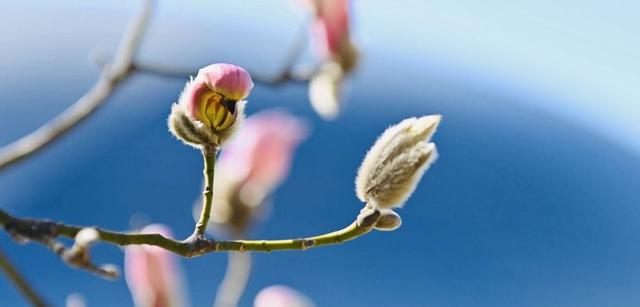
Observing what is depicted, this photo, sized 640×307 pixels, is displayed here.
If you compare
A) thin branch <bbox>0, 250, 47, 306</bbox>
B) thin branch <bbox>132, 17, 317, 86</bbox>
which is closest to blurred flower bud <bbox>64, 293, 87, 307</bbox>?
thin branch <bbox>0, 250, 47, 306</bbox>

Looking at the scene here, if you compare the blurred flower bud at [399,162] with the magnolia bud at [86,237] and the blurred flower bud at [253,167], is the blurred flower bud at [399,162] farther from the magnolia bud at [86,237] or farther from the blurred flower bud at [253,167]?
the blurred flower bud at [253,167]

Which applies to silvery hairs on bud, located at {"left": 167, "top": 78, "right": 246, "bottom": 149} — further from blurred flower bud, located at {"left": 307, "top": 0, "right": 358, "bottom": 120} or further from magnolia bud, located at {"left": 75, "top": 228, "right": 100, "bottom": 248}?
blurred flower bud, located at {"left": 307, "top": 0, "right": 358, "bottom": 120}

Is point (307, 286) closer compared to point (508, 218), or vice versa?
point (307, 286)

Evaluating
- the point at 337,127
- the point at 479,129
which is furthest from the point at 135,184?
the point at 479,129

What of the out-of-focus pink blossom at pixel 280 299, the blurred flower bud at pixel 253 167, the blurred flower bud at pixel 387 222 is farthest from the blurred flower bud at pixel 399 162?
the blurred flower bud at pixel 253 167

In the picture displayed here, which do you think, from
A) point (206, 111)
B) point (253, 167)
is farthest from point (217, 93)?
point (253, 167)

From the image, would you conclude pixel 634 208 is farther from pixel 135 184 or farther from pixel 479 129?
pixel 135 184

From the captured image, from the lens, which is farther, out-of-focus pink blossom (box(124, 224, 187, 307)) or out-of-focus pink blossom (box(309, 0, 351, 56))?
out-of-focus pink blossom (box(309, 0, 351, 56))
